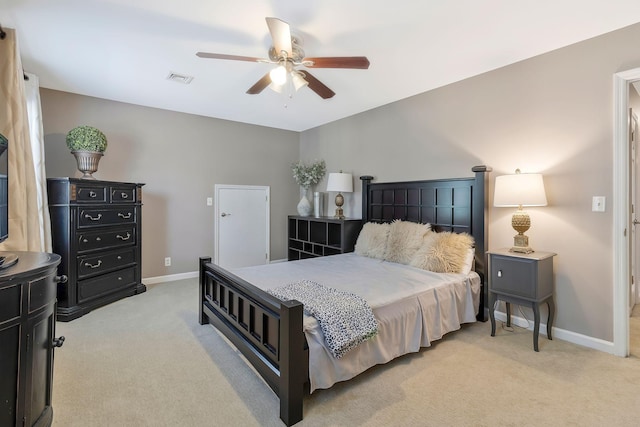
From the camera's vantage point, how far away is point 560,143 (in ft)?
8.65

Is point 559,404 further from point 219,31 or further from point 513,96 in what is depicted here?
point 219,31

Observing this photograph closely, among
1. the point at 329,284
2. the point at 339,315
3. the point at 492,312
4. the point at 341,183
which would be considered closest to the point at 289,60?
the point at 329,284

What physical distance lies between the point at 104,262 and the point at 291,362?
283 cm

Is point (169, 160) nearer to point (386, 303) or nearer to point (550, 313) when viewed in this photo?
point (386, 303)

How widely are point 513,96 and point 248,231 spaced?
4.00m

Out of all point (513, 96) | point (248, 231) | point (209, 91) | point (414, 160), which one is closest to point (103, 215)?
point (209, 91)

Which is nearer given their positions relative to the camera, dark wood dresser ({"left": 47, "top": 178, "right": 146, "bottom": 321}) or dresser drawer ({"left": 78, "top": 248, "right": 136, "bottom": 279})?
dark wood dresser ({"left": 47, "top": 178, "right": 146, "bottom": 321})

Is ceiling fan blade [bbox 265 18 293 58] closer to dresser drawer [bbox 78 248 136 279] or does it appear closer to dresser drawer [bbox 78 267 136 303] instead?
dresser drawer [bbox 78 248 136 279]

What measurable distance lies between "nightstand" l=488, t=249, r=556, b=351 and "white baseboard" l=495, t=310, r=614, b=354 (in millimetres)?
90

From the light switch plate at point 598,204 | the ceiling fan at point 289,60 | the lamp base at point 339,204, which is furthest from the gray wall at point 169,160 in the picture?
the light switch plate at point 598,204

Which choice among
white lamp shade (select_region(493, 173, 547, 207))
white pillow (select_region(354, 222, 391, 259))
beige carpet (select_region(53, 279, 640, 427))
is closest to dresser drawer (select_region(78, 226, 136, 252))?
beige carpet (select_region(53, 279, 640, 427))

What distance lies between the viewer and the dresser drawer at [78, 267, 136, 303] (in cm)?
316

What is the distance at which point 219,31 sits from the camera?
2.40 meters

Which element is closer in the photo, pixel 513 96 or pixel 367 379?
pixel 367 379
